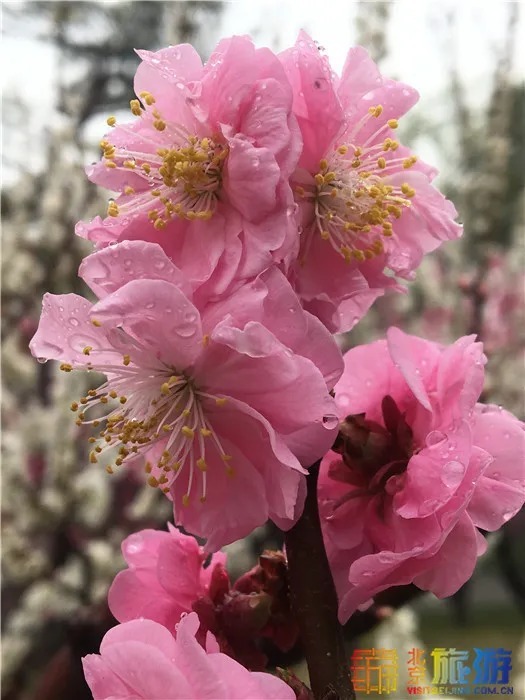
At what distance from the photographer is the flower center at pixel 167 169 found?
39 cm

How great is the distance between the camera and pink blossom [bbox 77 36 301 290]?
0.37m

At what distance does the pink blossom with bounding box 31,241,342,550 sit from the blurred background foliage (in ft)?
2.98

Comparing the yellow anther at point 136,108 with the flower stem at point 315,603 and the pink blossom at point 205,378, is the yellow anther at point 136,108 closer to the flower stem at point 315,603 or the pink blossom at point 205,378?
the pink blossom at point 205,378

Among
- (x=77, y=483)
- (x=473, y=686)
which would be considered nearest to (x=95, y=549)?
(x=77, y=483)

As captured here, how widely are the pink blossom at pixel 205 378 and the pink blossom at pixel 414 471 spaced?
57 mm

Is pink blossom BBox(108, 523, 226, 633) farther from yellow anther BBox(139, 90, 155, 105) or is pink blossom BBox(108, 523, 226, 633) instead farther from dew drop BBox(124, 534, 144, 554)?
yellow anther BBox(139, 90, 155, 105)

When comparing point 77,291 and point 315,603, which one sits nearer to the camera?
point 315,603

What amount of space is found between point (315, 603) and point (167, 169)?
0.81 feet

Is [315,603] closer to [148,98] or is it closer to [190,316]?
[190,316]

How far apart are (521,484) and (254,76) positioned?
27 cm

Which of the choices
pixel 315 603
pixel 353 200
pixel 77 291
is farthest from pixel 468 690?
pixel 77 291

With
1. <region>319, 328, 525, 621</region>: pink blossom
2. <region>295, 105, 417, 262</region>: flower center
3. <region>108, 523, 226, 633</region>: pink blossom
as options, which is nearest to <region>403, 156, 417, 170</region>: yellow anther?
<region>295, 105, 417, 262</region>: flower center

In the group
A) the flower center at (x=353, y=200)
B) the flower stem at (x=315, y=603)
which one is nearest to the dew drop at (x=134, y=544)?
the flower stem at (x=315, y=603)

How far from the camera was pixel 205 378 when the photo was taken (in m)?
0.37
